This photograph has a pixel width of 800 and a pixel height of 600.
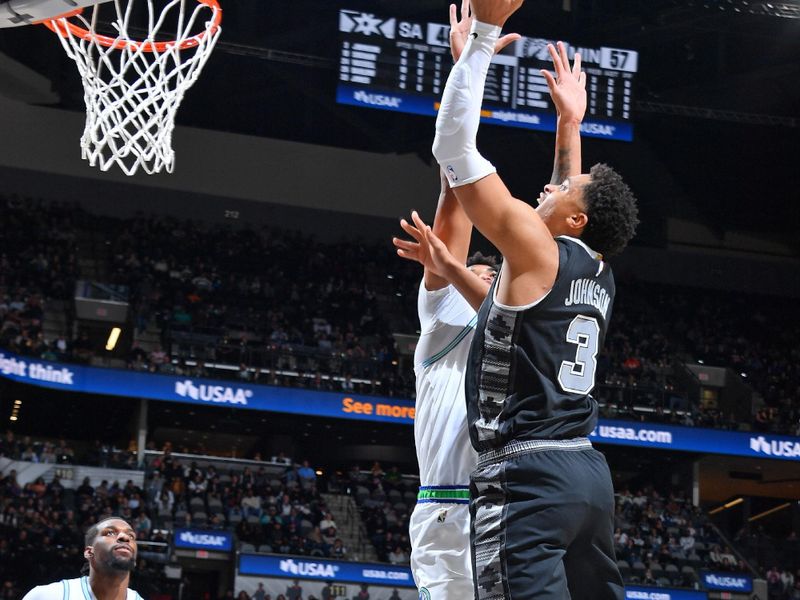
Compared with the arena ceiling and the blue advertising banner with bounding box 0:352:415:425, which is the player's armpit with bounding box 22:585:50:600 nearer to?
the arena ceiling

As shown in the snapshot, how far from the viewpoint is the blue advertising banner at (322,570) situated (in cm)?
1964

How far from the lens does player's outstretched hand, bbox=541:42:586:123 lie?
4004mm

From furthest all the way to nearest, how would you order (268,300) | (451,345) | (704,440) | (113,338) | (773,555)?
(268,300) → (113,338) → (704,440) → (773,555) → (451,345)

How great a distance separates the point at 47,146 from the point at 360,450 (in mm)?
10569

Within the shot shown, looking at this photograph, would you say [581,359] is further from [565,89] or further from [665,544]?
[665,544]

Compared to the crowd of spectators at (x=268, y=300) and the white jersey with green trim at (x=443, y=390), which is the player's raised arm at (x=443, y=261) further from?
the crowd of spectators at (x=268, y=300)

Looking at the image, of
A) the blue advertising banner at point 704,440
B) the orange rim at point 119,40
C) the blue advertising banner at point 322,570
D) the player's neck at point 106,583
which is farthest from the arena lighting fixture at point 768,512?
the player's neck at point 106,583

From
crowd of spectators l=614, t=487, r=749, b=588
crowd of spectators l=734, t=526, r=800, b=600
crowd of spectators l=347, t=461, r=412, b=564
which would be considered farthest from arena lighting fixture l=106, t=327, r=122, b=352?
crowd of spectators l=734, t=526, r=800, b=600

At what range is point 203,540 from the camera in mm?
19625

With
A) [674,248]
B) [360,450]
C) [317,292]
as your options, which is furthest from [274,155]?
[674,248]

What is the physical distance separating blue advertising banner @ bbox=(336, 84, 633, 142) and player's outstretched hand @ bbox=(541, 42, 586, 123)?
14720 millimetres

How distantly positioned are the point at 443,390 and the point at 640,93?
873 inches

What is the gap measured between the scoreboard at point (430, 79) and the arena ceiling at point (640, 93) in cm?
219

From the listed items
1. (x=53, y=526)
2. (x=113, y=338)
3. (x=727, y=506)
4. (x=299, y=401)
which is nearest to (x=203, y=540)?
(x=53, y=526)
